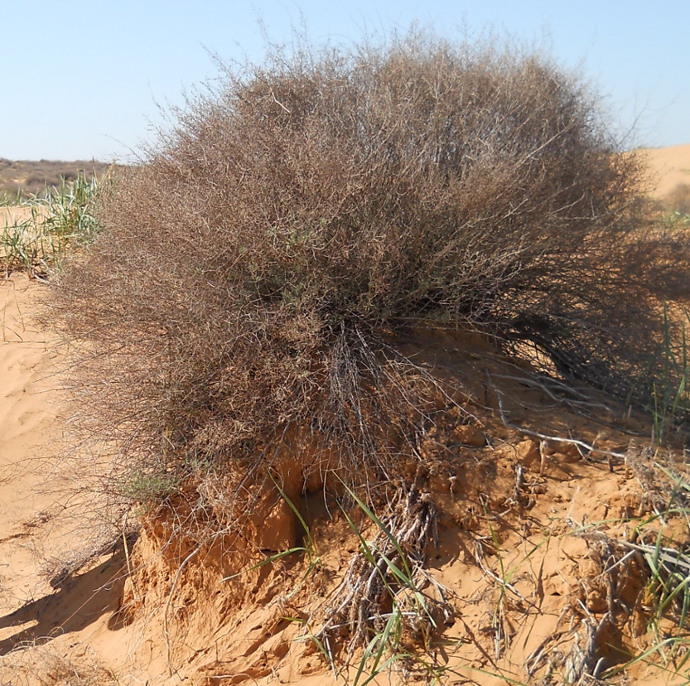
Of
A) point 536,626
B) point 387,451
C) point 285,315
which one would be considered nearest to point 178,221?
point 285,315

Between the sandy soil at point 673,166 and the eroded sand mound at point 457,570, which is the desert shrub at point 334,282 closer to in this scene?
the eroded sand mound at point 457,570

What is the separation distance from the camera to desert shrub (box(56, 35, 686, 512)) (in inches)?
137

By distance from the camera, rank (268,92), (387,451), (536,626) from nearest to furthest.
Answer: (536,626)
(387,451)
(268,92)

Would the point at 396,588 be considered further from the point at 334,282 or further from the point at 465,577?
the point at 334,282

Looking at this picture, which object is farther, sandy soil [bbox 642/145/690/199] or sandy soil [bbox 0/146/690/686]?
sandy soil [bbox 642/145/690/199]

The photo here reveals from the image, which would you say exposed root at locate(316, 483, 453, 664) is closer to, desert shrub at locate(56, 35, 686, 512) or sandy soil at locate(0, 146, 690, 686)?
sandy soil at locate(0, 146, 690, 686)

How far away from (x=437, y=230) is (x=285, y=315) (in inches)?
34.9

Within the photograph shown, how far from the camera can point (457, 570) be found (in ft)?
10.3

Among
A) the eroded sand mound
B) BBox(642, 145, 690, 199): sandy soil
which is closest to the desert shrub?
the eroded sand mound

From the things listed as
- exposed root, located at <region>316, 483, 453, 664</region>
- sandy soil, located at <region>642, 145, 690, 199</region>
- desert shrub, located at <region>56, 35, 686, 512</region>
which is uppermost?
sandy soil, located at <region>642, 145, 690, 199</region>

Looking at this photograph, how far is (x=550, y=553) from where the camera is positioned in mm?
3016

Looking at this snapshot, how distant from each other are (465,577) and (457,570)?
5 centimetres

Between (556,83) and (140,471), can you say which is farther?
(556,83)

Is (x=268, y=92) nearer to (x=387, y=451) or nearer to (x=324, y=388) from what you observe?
(x=324, y=388)
